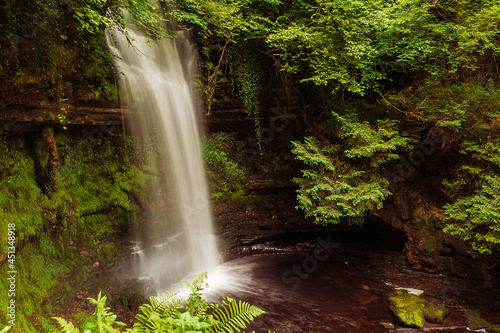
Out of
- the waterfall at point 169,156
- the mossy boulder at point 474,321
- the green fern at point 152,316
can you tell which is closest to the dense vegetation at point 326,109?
the waterfall at point 169,156

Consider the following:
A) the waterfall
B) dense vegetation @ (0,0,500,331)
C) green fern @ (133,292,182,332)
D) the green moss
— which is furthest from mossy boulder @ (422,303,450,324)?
the green moss

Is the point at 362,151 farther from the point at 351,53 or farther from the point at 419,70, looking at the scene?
the point at 419,70

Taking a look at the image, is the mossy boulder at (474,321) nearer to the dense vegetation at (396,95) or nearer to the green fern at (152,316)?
the dense vegetation at (396,95)

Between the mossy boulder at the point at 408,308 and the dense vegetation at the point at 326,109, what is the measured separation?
195 cm

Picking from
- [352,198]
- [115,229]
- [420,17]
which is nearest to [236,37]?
[420,17]

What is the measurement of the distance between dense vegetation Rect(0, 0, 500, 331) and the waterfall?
1.84 ft

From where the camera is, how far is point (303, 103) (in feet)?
31.0

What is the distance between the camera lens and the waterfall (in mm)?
7605

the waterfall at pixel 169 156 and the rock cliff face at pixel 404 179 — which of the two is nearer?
the rock cliff face at pixel 404 179

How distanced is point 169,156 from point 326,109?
5413 mm

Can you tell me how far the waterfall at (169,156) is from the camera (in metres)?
7.61

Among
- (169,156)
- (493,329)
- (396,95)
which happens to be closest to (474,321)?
(493,329)

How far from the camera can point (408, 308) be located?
247 inches

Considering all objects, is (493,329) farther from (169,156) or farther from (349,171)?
(169,156)
